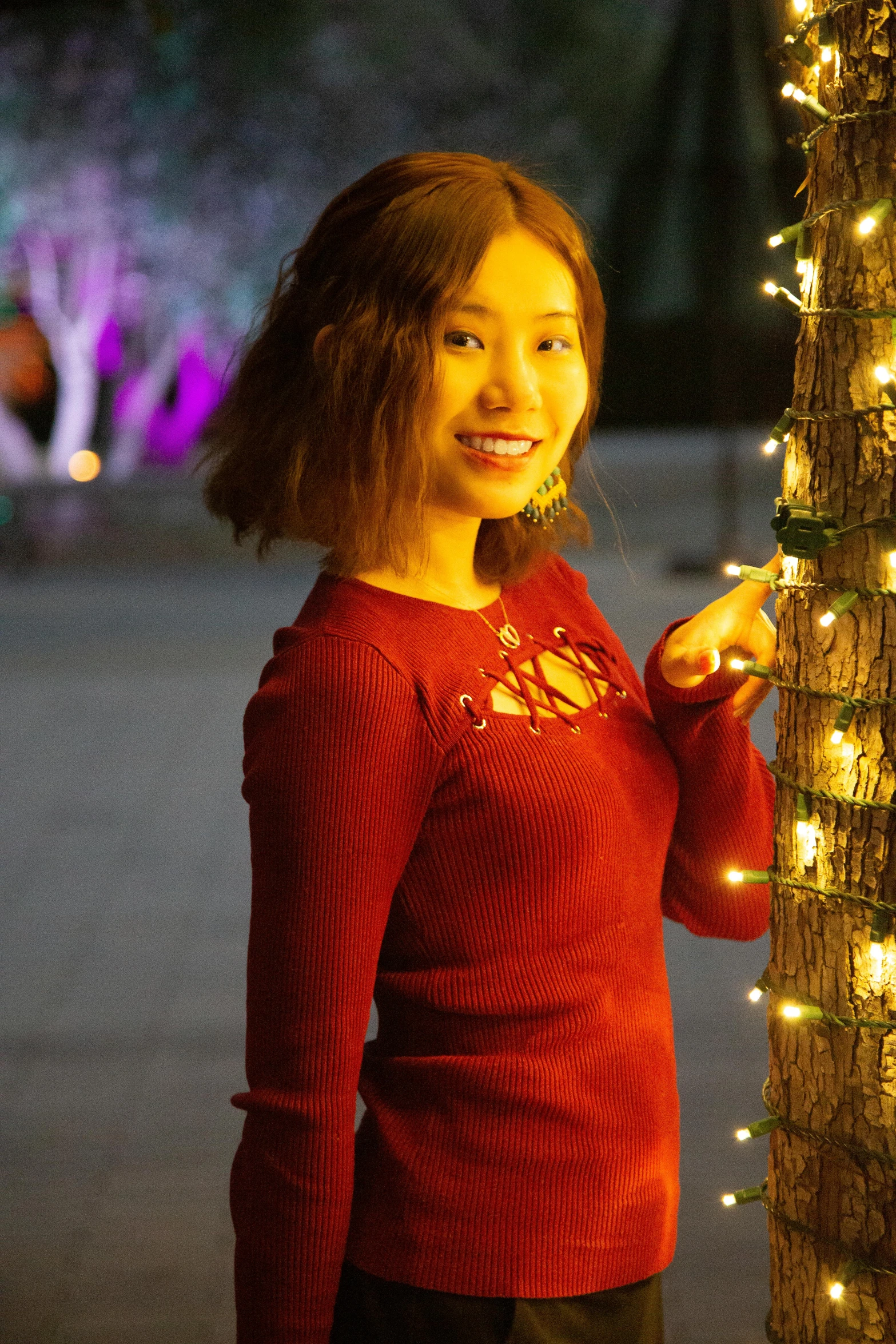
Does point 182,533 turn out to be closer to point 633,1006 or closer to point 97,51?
point 97,51

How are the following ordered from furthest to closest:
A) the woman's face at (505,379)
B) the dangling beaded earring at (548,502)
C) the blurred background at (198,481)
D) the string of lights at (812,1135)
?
the blurred background at (198,481)
the dangling beaded earring at (548,502)
the woman's face at (505,379)
the string of lights at (812,1135)

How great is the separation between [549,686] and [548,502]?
241 millimetres

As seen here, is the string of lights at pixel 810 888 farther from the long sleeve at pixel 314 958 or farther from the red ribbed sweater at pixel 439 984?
the long sleeve at pixel 314 958

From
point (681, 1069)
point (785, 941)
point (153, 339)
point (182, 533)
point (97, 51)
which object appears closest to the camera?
point (785, 941)

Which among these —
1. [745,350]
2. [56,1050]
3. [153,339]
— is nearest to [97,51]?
[153,339]

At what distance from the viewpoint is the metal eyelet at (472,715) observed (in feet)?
4.22

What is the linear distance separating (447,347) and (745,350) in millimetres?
11304

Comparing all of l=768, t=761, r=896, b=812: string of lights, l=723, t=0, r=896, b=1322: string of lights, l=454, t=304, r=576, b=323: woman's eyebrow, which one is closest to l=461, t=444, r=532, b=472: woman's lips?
l=454, t=304, r=576, b=323: woman's eyebrow

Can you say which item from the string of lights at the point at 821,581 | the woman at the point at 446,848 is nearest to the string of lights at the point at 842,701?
the string of lights at the point at 821,581

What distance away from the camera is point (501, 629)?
1420 millimetres

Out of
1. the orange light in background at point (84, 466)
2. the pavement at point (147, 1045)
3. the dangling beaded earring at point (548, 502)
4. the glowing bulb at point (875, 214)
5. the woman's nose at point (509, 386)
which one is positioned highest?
the orange light in background at point (84, 466)

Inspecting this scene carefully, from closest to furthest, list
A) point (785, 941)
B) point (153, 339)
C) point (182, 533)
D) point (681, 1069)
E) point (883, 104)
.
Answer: point (883, 104) < point (785, 941) < point (681, 1069) < point (182, 533) < point (153, 339)

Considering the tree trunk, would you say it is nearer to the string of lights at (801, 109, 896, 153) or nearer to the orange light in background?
the string of lights at (801, 109, 896, 153)

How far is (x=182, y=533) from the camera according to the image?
14.1 m
